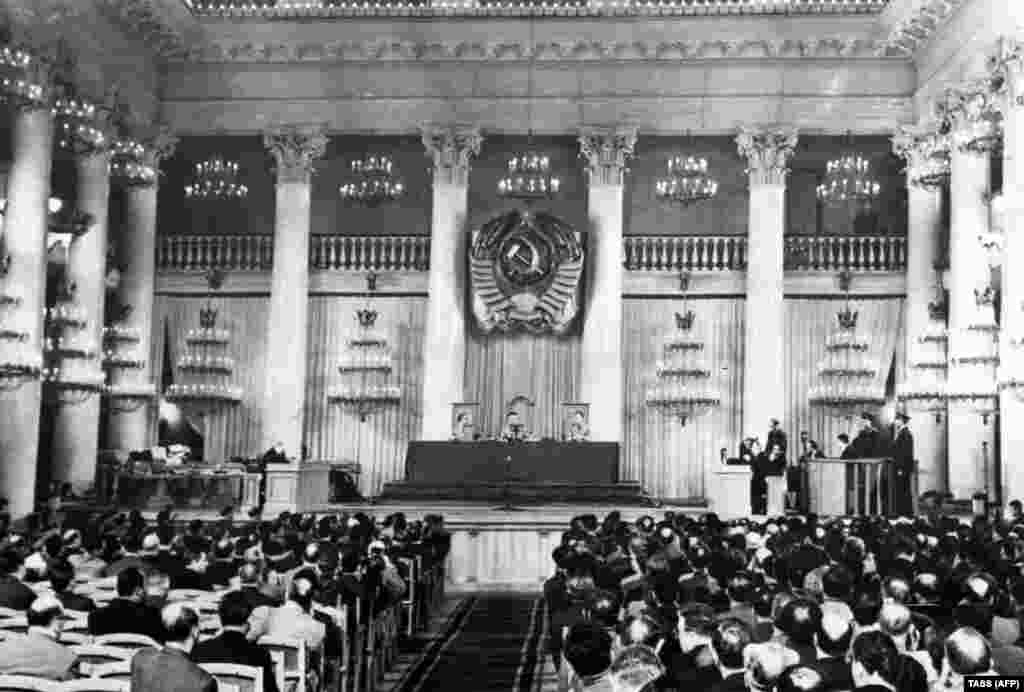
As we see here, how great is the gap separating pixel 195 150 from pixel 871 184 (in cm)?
1491

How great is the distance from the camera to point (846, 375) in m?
30.7

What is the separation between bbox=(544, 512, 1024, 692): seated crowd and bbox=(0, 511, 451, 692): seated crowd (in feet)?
5.70

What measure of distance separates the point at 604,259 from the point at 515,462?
16.7 ft

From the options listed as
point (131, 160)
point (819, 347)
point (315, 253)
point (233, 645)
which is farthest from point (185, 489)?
point (233, 645)

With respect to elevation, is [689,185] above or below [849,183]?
below

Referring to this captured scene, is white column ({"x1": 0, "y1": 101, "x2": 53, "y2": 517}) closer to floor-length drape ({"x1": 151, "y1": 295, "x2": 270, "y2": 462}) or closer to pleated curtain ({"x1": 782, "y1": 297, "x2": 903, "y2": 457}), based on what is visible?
floor-length drape ({"x1": 151, "y1": 295, "x2": 270, "y2": 462})

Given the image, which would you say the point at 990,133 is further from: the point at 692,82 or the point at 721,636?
the point at 721,636

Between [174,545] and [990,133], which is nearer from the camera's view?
[174,545]

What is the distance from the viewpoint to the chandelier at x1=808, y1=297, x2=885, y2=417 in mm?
30500

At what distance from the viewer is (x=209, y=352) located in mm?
31516

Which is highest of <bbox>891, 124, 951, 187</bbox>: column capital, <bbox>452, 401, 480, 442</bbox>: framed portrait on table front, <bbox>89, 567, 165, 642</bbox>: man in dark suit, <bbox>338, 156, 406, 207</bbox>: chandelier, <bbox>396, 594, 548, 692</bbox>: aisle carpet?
<bbox>891, 124, 951, 187</bbox>: column capital

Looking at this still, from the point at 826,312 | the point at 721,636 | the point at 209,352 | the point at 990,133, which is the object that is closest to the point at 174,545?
the point at 721,636

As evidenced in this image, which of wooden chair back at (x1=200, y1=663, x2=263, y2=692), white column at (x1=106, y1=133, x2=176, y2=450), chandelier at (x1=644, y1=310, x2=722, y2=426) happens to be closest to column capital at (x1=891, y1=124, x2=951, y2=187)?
chandelier at (x1=644, y1=310, x2=722, y2=426)

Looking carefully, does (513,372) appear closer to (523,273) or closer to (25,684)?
(523,273)
